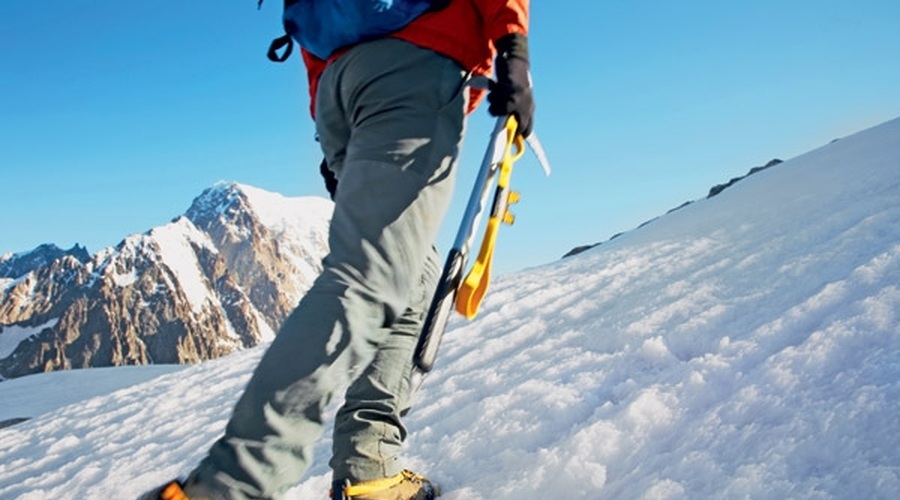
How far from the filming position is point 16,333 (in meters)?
140

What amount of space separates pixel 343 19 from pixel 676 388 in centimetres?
164

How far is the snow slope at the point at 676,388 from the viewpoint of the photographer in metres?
1.53

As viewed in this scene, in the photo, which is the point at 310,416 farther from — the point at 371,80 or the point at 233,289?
the point at 233,289

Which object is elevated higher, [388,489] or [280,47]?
[280,47]

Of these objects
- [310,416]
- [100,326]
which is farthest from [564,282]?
[100,326]

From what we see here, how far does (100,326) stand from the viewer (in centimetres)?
13938

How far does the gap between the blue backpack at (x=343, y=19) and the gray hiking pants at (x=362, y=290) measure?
58 millimetres

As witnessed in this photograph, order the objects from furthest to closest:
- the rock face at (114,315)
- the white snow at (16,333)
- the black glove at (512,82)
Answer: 1. the white snow at (16,333)
2. the rock face at (114,315)
3. the black glove at (512,82)

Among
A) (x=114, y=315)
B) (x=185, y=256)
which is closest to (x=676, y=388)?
(x=114, y=315)

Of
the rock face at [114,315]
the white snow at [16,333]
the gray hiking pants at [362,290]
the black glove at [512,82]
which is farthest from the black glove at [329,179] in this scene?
the white snow at [16,333]

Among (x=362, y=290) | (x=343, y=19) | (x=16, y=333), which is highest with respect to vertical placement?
(x=16, y=333)

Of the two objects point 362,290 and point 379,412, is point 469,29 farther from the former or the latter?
point 379,412

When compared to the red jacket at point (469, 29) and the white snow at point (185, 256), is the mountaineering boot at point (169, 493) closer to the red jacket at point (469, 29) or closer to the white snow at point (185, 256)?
the red jacket at point (469, 29)

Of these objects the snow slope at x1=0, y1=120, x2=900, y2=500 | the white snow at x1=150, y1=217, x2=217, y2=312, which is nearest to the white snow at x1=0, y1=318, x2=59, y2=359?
the white snow at x1=150, y1=217, x2=217, y2=312
